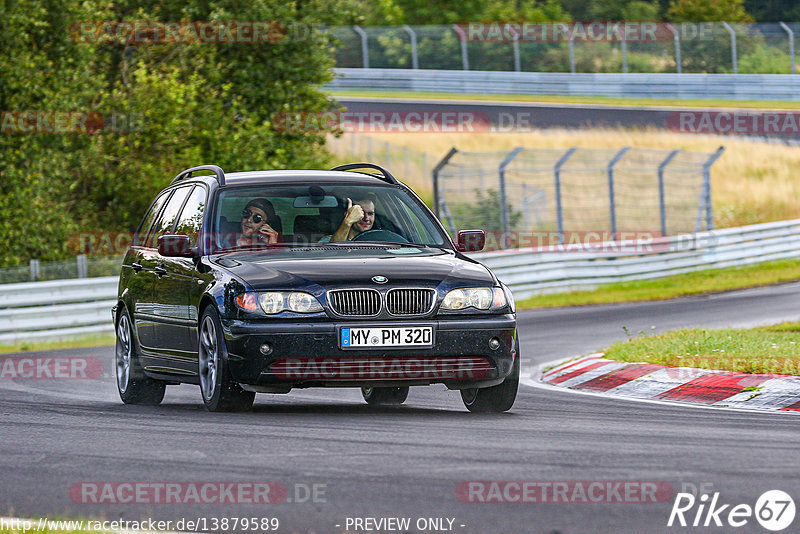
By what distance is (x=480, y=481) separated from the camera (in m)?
6.39

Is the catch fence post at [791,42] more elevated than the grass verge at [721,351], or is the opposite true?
the catch fence post at [791,42]

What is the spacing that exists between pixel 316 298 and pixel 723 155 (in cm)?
3423

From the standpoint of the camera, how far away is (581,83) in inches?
1937

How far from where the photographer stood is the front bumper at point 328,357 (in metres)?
8.74

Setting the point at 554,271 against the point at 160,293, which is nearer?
the point at 160,293

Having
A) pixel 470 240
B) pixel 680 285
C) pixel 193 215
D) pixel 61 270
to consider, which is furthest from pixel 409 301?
pixel 680 285

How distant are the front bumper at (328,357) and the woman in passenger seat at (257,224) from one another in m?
1.10

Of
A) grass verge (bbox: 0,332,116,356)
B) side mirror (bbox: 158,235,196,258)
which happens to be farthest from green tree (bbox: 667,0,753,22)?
side mirror (bbox: 158,235,196,258)

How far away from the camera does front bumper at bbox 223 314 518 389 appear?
8.74m

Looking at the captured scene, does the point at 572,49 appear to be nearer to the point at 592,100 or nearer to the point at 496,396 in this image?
the point at 592,100

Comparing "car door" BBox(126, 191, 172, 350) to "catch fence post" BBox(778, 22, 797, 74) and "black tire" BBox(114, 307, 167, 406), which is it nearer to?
"black tire" BBox(114, 307, 167, 406)

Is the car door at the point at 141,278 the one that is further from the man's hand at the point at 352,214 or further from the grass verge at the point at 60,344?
the grass verge at the point at 60,344

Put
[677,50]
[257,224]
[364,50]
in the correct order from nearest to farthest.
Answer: [257,224] < [677,50] < [364,50]

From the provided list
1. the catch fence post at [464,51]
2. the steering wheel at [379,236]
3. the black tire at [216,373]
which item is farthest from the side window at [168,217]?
the catch fence post at [464,51]
